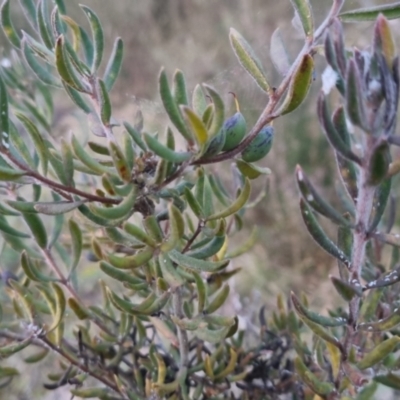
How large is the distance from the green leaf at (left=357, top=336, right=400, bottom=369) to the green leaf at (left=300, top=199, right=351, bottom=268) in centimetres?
7

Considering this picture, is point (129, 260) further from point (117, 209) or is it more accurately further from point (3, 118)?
point (3, 118)

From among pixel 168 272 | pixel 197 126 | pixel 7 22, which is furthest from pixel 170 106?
pixel 7 22

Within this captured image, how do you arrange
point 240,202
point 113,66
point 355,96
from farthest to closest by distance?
point 113,66 → point 240,202 → point 355,96

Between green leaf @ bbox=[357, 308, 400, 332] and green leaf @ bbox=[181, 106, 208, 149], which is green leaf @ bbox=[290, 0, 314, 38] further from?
green leaf @ bbox=[357, 308, 400, 332]

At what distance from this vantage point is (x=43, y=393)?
151 centimetres

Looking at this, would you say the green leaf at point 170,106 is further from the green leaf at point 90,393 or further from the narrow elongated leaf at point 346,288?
the green leaf at point 90,393

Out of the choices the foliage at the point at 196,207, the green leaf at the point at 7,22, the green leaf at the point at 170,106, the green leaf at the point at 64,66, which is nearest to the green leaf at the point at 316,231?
the foliage at the point at 196,207

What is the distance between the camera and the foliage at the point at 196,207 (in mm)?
334

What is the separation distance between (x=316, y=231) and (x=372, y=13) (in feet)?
0.60

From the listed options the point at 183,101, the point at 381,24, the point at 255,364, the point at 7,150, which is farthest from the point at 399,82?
the point at 255,364

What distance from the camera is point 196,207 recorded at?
0.41 m

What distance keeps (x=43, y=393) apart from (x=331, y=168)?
70.5 inches

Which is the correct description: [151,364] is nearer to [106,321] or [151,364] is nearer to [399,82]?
[106,321]

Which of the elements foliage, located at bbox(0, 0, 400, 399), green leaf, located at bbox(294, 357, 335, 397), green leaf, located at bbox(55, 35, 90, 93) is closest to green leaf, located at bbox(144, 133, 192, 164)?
foliage, located at bbox(0, 0, 400, 399)
